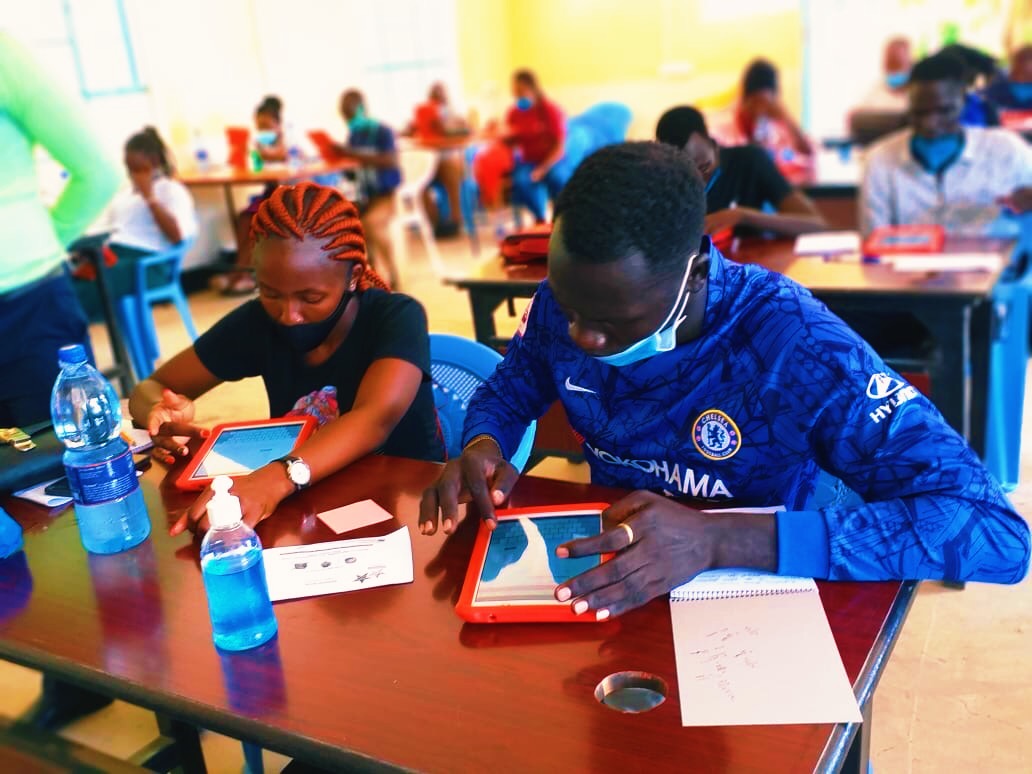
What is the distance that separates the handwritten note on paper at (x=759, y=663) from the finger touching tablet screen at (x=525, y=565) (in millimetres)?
122

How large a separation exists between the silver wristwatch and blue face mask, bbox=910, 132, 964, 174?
8.88ft

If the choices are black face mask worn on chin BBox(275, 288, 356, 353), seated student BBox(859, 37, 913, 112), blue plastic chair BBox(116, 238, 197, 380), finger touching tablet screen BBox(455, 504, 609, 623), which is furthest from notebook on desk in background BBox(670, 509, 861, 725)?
seated student BBox(859, 37, 913, 112)

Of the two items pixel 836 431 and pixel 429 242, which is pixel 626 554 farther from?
pixel 429 242

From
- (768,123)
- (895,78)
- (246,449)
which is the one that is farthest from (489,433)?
(895,78)

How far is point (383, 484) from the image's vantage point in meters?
1.42

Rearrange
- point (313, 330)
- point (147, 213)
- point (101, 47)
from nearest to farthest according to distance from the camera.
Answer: point (313, 330) → point (147, 213) → point (101, 47)

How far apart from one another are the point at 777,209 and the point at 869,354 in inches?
87.0

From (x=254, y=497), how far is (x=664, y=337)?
0.61 meters

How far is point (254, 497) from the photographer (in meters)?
1.31

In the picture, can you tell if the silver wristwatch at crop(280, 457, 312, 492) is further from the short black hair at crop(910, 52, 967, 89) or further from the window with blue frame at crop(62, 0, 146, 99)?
the window with blue frame at crop(62, 0, 146, 99)

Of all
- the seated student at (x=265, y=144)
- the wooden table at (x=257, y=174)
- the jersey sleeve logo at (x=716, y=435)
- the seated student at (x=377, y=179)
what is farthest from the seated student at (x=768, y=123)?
the jersey sleeve logo at (x=716, y=435)

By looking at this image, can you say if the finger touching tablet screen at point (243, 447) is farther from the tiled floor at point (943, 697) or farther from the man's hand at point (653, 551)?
the man's hand at point (653, 551)

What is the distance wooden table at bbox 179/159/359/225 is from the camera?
6.07m

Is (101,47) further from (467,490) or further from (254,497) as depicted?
(467,490)
